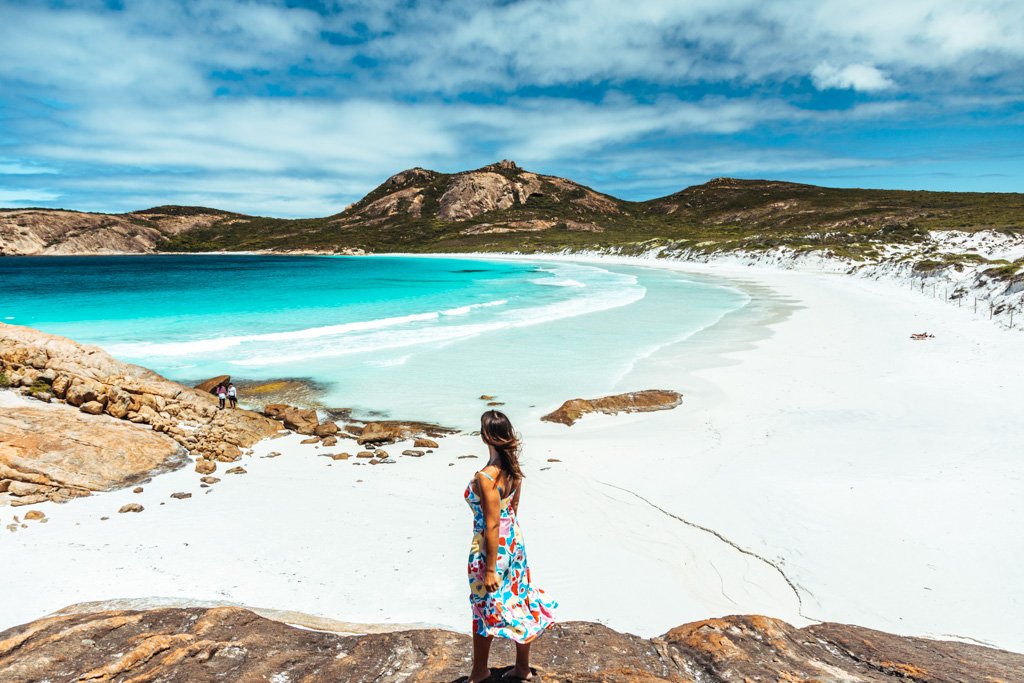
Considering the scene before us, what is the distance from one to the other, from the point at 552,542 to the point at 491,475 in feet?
14.0

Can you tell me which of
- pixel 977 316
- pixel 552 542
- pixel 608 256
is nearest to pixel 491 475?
pixel 552 542

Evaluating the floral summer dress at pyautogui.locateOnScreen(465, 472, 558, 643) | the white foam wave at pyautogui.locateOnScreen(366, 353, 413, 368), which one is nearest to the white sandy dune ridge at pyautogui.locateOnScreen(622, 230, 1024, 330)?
the white foam wave at pyautogui.locateOnScreen(366, 353, 413, 368)

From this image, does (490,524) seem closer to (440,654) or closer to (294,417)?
(440,654)

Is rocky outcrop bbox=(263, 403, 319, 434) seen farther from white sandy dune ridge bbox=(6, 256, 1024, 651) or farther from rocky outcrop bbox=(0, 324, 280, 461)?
white sandy dune ridge bbox=(6, 256, 1024, 651)

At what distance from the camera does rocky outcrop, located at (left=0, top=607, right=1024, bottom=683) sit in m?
3.55

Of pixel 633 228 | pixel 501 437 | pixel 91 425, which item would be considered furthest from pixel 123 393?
pixel 633 228

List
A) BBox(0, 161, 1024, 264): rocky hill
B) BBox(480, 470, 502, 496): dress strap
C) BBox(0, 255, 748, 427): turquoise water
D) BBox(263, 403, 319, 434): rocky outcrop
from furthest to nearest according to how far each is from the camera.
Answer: BBox(0, 161, 1024, 264): rocky hill, BBox(0, 255, 748, 427): turquoise water, BBox(263, 403, 319, 434): rocky outcrop, BBox(480, 470, 502, 496): dress strap

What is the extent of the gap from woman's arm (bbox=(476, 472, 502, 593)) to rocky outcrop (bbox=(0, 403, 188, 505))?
8.26 metres

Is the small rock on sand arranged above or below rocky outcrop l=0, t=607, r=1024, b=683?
below

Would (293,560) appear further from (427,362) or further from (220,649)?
(427,362)

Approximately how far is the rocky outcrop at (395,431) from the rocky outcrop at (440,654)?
6.79 metres

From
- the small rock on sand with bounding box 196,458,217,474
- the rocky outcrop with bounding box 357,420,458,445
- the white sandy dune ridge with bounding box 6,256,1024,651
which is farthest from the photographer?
the rocky outcrop with bounding box 357,420,458,445

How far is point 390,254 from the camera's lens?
511ft

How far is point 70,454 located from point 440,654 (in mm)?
8577
